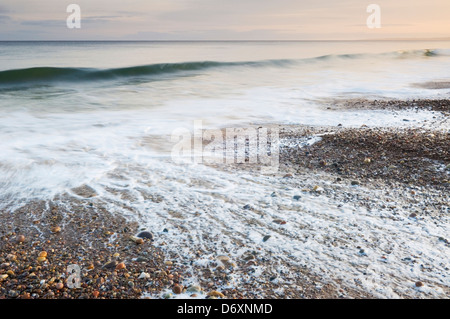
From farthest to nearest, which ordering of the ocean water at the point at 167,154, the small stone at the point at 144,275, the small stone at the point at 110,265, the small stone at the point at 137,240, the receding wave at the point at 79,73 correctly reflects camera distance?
the receding wave at the point at 79,73 < the ocean water at the point at 167,154 < the small stone at the point at 137,240 < the small stone at the point at 110,265 < the small stone at the point at 144,275

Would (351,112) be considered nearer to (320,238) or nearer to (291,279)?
(320,238)

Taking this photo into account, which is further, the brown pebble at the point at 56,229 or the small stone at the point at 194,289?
the brown pebble at the point at 56,229

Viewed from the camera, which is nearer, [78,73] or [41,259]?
[41,259]

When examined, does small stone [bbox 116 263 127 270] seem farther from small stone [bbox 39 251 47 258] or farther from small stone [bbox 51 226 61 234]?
small stone [bbox 51 226 61 234]

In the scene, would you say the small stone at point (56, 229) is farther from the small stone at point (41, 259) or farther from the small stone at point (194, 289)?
the small stone at point (194, 289)

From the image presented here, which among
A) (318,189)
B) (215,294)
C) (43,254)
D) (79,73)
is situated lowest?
(215,294)

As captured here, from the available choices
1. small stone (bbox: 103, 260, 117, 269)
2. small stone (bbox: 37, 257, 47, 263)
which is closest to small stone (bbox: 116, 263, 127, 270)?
small stone (bbox: 103, 260, 117, 269)

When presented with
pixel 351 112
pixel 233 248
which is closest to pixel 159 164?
pixel 233 248

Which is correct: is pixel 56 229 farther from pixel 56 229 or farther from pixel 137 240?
pixel 137 240

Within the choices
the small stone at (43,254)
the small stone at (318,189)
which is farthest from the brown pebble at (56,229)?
the small stone at (318,189)

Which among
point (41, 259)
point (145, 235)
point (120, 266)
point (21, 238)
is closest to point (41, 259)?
point (41, 259)

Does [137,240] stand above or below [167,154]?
below

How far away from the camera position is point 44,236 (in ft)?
9.91

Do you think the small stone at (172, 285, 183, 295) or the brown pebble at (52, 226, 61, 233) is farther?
the brown pebble at (52, 226, 61, 233)
